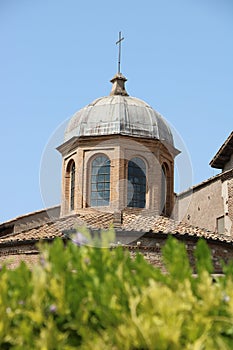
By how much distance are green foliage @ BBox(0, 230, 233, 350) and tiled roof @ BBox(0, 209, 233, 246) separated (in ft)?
40.9

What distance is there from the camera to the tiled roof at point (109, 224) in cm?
1691

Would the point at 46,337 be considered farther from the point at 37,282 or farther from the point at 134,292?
the point at 134,292

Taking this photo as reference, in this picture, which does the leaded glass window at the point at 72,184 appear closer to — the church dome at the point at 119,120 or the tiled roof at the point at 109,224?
the church dome at the point at 119,120

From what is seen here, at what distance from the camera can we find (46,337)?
3613 millimetres

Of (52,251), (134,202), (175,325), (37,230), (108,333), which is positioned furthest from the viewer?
(134,202)

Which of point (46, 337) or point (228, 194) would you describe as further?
point (228, 194)

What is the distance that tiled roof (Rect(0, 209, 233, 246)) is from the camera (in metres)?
16.9

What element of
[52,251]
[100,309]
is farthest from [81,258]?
[100,309]

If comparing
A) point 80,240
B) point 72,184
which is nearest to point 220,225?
point 72,184

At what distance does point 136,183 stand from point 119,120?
244 cm

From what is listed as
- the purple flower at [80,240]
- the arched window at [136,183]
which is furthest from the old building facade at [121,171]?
the purple flower at [80,240]

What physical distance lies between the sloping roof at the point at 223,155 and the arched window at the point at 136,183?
354cm

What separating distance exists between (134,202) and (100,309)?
16917mm

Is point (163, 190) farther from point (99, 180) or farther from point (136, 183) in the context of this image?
point (99, 180)
